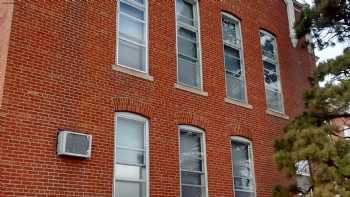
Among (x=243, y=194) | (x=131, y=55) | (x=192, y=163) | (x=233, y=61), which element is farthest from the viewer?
(x=233, y=61)

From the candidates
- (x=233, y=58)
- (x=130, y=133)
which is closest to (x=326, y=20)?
(x=233, y=58)

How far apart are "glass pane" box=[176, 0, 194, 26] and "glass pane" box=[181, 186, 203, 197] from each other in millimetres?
4626

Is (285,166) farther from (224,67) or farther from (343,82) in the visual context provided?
(224,67)

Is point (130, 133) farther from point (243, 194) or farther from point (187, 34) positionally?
point (243, 194)

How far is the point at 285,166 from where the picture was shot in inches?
385

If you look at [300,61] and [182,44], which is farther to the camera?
[300,61]

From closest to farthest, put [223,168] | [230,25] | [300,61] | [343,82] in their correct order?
[343,82] < [223,168] < [230,25] < [300,61]

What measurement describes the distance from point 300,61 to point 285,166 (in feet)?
25.2

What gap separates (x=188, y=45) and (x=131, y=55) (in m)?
2.24

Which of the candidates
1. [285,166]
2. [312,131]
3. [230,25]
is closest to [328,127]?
[312,131]

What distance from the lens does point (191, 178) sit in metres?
11.0

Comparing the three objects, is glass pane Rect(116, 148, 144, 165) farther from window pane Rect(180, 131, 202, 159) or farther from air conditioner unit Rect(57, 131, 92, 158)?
window pane Rect(180, 131, 202, 159)

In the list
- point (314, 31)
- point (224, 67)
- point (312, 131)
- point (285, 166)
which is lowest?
point (285, 166)

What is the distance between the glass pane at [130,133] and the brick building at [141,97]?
25 millimetres
